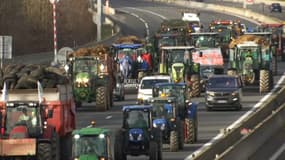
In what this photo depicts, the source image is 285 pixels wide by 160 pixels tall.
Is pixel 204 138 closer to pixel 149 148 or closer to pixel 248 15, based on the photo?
pixel 149 148

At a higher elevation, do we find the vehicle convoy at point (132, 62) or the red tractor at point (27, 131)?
the red tractor at point (27, 131)

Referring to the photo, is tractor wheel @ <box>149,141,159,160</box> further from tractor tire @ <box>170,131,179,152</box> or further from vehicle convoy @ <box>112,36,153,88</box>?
vehicle convoy @ <box>112,36,153,88</box>

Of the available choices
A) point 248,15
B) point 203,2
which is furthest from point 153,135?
point 203,2

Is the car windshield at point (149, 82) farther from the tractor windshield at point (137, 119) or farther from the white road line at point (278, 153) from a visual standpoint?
the tractor windshield at point (137, 119)

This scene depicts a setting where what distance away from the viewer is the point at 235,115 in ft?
157

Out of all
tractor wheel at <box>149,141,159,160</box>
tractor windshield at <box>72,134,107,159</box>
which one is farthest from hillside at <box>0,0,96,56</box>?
tractor windshield at <box>72,134,107,159</box>

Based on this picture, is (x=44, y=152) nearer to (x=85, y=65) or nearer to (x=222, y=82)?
(x=85, y=65)

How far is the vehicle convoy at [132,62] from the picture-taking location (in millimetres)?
60062

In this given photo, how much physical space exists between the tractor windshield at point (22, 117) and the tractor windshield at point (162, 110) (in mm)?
7709

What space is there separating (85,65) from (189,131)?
15570mm

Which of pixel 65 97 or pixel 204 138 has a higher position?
pixel 65 97

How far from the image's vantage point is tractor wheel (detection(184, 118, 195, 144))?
118 feet

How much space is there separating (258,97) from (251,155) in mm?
25246

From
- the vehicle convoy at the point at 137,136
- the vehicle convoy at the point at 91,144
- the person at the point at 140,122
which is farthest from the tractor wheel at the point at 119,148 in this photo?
the vehicle convoy at the point at 91,144
